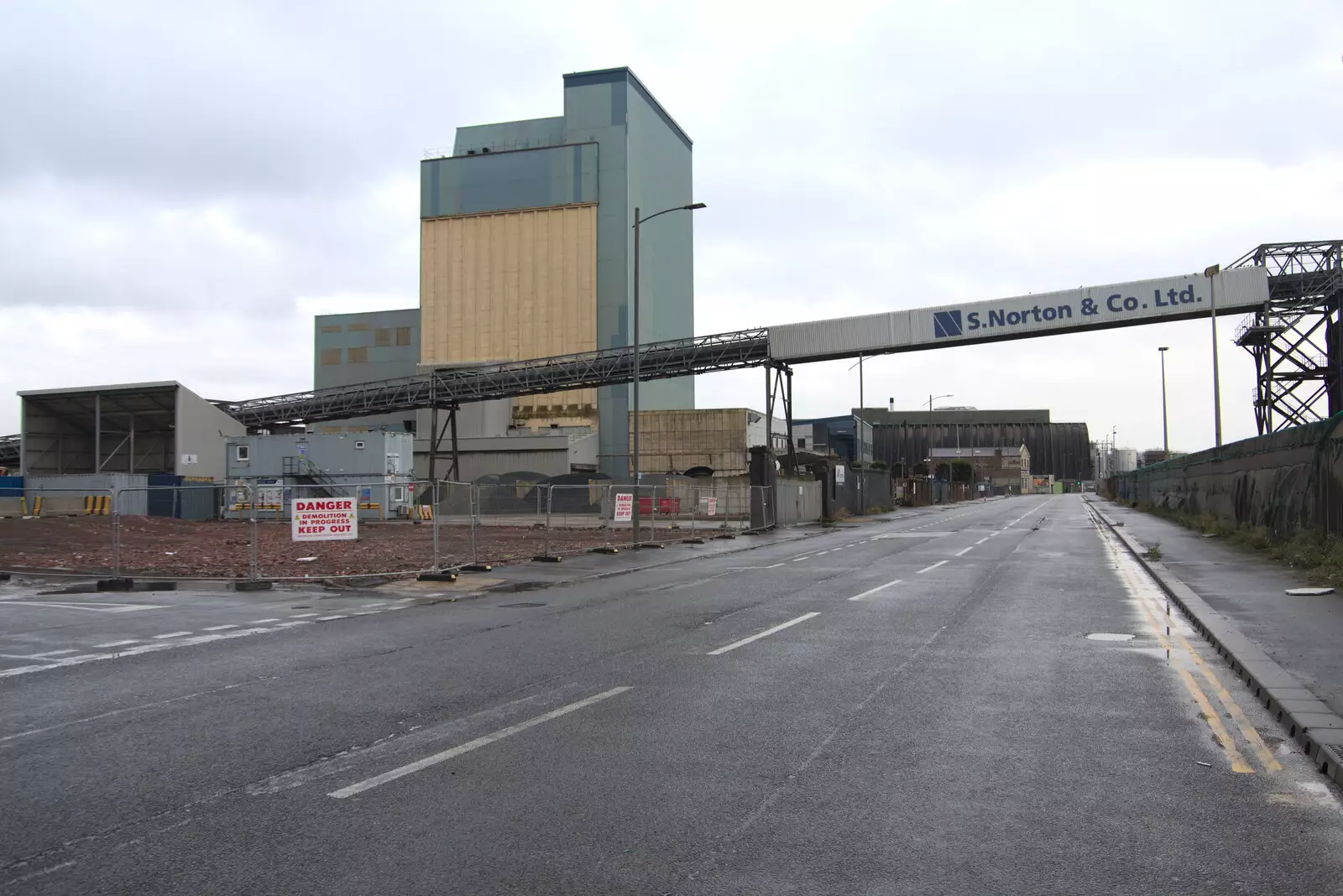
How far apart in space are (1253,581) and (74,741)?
17024 millimetres

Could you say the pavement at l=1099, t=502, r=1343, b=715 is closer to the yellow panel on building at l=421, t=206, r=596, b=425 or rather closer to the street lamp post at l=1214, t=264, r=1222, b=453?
the street lamp post at l=1214, t=264, r=1222, b=453

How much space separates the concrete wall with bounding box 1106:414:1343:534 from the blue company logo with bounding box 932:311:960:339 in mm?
11568

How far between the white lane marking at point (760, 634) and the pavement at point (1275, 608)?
17.0ft

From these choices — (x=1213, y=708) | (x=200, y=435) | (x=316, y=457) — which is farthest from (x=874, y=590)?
(x=200, y=435)

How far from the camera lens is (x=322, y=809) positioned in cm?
500

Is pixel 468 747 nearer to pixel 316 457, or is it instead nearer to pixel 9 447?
pixel 316 457

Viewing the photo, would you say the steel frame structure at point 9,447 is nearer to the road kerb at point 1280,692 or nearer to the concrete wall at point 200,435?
the concrete wall at point 200,435

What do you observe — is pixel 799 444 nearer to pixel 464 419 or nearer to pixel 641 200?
pixel 641 200

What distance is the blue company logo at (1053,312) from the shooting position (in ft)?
134

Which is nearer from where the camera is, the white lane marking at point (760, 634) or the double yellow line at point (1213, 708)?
the double yellow line at point (1213, 708)

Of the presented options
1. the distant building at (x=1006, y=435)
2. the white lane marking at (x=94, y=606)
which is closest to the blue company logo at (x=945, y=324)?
the white lane marking at (x=94, y=606)

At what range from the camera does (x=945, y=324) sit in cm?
4353

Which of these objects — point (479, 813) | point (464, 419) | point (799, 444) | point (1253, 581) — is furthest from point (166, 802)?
point (799, 444)

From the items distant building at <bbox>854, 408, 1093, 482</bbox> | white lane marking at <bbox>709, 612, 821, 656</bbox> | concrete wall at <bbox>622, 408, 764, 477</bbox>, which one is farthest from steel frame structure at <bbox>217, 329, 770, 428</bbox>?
distant building at <bbox>854, 408, 1093, 482</bbox>
